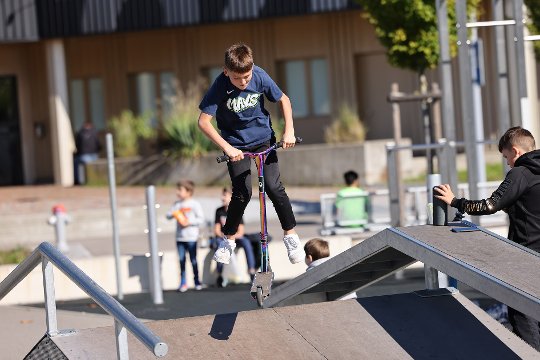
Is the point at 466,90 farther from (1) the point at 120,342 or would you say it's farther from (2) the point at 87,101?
(2) the point at 87,101

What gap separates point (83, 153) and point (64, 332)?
22995mm

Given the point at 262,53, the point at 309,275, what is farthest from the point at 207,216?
the point at 309,275

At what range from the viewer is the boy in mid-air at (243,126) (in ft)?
27.2

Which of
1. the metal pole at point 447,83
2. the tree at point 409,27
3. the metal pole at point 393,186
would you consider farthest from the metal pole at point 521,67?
the tree at point 409,27

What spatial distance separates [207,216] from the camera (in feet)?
75.9

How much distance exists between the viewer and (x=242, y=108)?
335 inches

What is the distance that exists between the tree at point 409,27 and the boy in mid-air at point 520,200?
11566 millimetres

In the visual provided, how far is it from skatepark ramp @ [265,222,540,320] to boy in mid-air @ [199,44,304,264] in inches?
17.1

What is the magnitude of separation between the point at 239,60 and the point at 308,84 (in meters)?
25.0

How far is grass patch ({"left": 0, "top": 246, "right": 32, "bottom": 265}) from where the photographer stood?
Answer: 16922 millimetres

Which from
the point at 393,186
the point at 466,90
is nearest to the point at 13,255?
the point at 393,186

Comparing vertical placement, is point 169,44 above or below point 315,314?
above

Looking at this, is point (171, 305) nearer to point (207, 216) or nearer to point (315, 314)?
point (315, 314)

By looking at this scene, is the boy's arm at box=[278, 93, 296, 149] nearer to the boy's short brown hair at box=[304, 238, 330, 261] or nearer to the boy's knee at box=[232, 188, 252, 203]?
the boy's knee at box=[232, 188, 252, 203]
